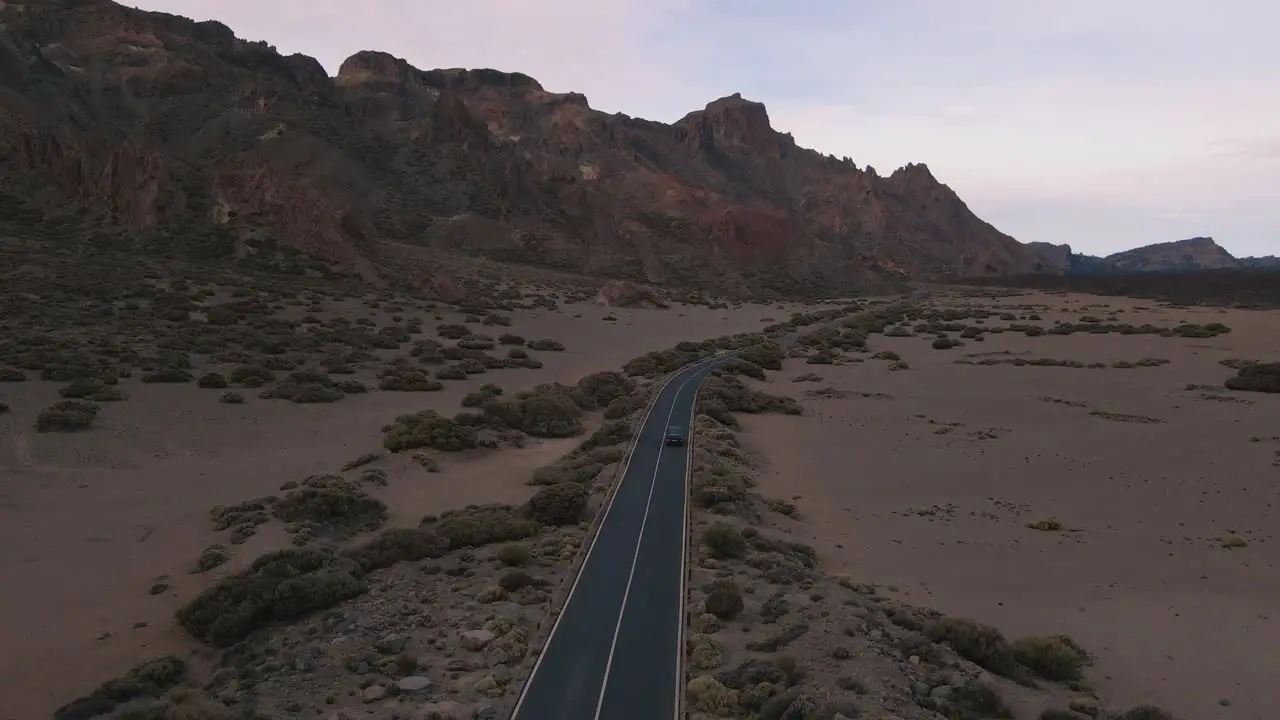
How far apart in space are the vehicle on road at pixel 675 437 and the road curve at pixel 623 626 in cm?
580

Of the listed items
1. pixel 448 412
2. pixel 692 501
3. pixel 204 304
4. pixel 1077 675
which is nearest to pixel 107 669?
pixel 692 501

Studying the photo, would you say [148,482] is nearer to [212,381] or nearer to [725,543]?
[212,381]

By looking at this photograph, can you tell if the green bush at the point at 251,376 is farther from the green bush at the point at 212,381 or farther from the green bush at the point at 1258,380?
the green bush at the point at 1258,380

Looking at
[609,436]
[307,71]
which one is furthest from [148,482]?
[307,71]

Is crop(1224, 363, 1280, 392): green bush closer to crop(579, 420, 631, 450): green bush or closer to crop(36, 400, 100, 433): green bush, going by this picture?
crop(579, 420, 631, 450): green bush

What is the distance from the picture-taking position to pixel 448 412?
3912cm

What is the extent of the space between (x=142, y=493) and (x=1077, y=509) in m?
31.3

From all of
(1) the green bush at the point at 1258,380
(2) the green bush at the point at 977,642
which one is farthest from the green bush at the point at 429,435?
(1) the green bush at the point at 1258,380

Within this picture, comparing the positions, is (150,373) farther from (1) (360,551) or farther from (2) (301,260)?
(2) (301,260)

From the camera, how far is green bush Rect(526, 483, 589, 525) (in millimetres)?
23609

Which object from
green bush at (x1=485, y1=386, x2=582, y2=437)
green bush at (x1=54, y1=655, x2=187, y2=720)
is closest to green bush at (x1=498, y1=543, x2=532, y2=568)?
green bush at (x1=54, y1=655, x2=187, y2=720)

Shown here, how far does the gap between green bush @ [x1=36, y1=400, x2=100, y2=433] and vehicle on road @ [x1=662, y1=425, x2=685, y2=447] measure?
23.2m

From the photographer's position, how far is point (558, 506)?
23688mm

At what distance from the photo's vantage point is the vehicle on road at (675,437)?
104 feet
